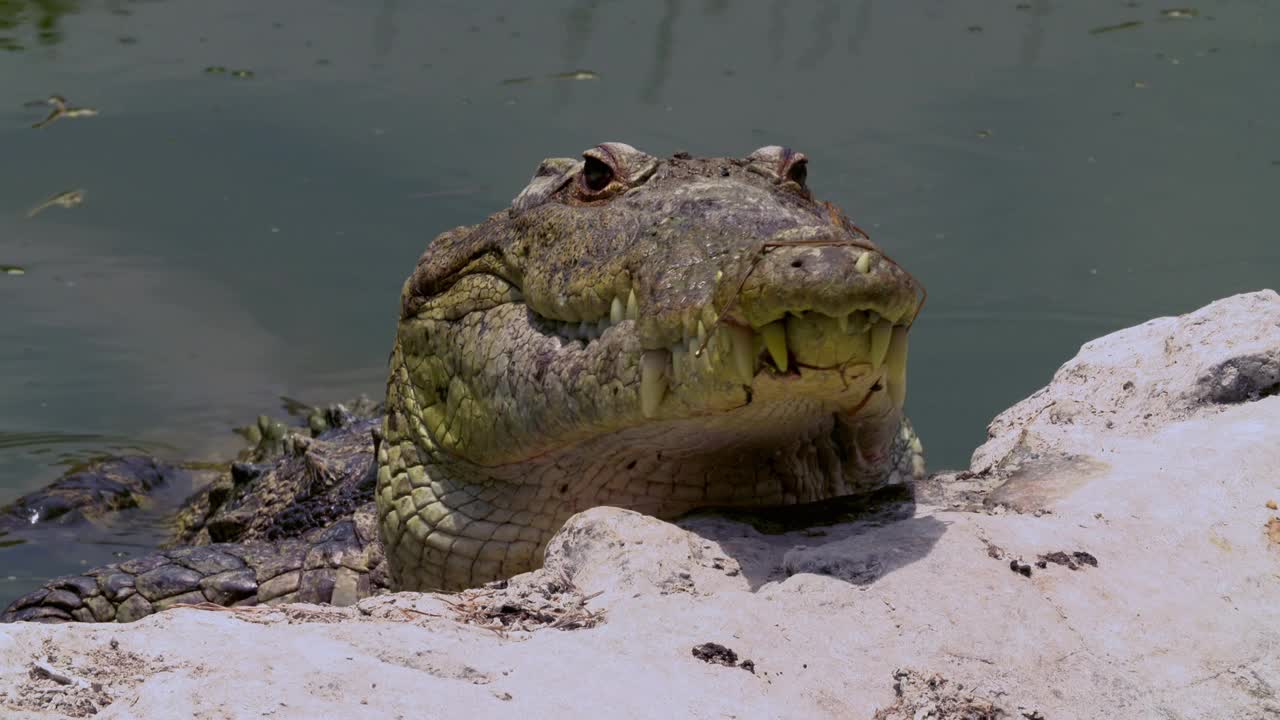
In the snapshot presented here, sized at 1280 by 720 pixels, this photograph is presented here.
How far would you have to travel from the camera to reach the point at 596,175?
3217mm

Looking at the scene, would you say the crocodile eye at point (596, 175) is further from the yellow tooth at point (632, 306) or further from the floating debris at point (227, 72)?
the floating debris at point (227, 72)

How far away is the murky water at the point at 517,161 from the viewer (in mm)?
7438

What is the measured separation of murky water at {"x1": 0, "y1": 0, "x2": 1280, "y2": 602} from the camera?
24.4ft

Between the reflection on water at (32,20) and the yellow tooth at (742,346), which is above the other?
the yellow tooth at (742,346)

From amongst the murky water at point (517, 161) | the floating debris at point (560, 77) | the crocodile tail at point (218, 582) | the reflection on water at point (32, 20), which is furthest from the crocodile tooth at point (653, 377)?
the reflection on water at point (32, 20)

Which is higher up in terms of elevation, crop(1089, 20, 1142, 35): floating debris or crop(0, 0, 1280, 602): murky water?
crop(1089, 20, 1142, 35): floating debris

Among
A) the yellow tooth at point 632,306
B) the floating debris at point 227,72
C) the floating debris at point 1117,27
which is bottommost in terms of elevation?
the floating debris at point 227,72

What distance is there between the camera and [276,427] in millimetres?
6777

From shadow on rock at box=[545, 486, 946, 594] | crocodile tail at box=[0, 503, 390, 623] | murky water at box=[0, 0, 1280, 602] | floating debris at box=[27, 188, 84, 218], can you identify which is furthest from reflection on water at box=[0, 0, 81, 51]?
shadow on rock at box=[545, 486, 946, 594]

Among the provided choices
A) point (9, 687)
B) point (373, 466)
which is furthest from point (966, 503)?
point (373, 466)

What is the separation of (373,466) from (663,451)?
2056mm

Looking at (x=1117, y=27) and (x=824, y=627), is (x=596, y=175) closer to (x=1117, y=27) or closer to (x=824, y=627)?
(x=824, y=627)

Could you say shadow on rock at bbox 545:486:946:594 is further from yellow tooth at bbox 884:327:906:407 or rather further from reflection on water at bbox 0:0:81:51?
reflection on water at bbox 0:0:81:51

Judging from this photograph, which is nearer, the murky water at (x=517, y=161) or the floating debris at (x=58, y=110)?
the murky water at (x=517, y=161)
